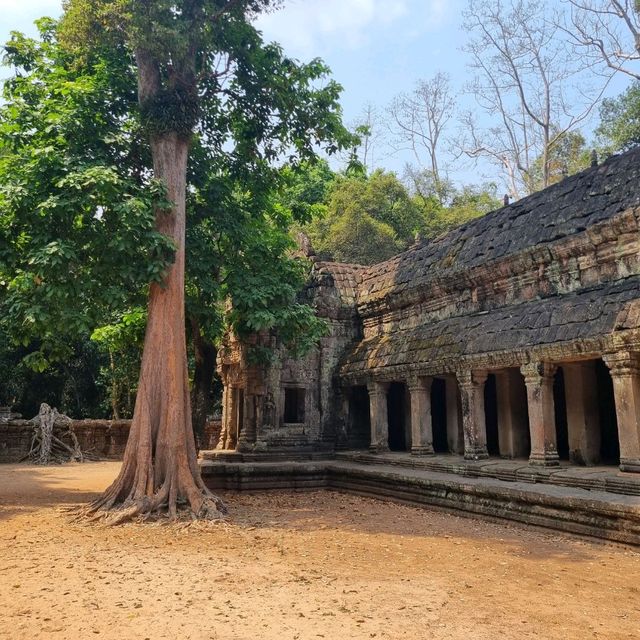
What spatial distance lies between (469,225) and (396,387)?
445cm

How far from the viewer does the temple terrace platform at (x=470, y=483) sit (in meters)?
6.83

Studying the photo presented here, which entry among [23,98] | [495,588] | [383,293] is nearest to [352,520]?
[495,588]

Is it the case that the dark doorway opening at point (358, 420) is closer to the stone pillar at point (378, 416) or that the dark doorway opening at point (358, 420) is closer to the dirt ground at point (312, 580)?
the stone pillar at point (378, 416)

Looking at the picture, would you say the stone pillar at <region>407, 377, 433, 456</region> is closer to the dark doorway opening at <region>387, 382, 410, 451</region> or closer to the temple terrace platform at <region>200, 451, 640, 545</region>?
the temple terrace platform at <region>200, 451, 640, 545</region>

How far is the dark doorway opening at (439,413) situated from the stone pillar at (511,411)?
2811mm

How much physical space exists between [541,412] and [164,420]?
5825mm

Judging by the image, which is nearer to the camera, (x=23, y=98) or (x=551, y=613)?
(x=551, y=613)

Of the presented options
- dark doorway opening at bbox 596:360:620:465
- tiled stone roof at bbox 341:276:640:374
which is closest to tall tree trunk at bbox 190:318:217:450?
tiled stone roof at bbox 341:276:640:374

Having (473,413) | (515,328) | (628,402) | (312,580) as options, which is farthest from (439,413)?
(312,580)

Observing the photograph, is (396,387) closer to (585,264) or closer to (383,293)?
(383,293)

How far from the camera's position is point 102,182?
7852 mm

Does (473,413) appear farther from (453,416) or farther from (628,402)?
(628,402)

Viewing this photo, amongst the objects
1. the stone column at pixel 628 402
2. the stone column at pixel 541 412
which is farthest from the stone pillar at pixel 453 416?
the stone column at pixel 628 402

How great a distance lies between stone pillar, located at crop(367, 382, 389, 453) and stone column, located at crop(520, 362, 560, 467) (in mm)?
3917
